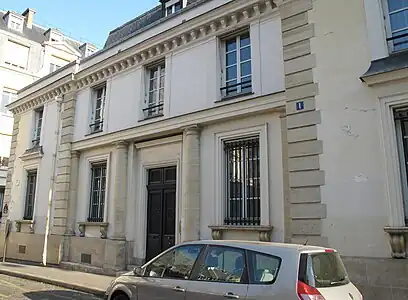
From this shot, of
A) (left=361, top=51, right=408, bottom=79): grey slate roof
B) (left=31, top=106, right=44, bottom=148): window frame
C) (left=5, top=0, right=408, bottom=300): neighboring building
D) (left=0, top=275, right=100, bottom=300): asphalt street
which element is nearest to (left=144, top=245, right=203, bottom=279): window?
(left=5, top=0, right=408, bottom=300): neighboring building

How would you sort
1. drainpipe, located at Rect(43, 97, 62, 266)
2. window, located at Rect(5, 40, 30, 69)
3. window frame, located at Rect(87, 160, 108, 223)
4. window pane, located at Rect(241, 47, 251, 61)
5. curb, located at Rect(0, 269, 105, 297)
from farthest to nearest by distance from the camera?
window, located at Rect(5, 40, 30, 69) < drainpipe, located at Rect(43, 97, 62, 266) < window frame, located at Rect(87, 160, 108, 223) < window pane, located at Rect(241, 47, 251, 61) < curb, located at Rect(0, 269, 105, 297)

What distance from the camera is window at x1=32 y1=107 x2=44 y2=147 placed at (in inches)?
596

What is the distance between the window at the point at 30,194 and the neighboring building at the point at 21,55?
33.3 ft

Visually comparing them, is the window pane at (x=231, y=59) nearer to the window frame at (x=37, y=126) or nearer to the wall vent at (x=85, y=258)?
the wall vent at (x=85, y=258)

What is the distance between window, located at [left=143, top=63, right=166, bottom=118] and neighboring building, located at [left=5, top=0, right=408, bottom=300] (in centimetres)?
5

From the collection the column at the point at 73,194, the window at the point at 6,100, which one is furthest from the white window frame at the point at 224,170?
the window at the point at 6,100

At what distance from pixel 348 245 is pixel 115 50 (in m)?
9.40

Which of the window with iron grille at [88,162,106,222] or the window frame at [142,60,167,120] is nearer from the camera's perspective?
the window frame at [142,60,167,120]

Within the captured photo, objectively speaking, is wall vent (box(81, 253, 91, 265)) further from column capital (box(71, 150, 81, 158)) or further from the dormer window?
the dormer window

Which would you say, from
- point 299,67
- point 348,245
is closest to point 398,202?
point 348,245

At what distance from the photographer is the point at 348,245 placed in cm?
629

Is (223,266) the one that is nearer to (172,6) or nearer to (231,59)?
(231,59)

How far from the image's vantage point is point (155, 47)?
10828mm

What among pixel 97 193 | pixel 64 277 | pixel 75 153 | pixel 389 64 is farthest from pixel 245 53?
pixel 64 277
